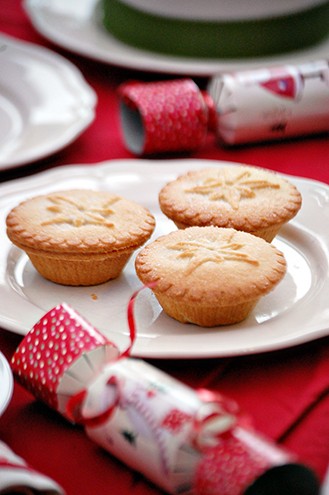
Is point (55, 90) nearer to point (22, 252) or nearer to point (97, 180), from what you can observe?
point (97, 180)

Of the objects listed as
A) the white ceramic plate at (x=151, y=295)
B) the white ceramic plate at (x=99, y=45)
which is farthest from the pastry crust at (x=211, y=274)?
the white ceramic plate at (x=99, y=45)

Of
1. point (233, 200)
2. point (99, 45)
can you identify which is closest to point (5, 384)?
point (233, 200)

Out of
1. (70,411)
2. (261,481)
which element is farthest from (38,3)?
(261,481)

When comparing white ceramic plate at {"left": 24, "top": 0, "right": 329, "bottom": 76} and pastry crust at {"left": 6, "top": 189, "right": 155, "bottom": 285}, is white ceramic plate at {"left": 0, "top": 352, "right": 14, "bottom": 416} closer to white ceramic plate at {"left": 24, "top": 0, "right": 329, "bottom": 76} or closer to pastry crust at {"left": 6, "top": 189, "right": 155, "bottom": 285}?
pastry crust at {"left": 6, "top": 189, "right": 155, "bottom": 285}

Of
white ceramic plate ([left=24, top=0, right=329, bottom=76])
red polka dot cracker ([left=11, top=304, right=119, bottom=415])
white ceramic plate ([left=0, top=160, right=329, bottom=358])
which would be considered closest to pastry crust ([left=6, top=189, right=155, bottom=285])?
white ceramic plate ([left=0, top=160, right=329, bottom=358])

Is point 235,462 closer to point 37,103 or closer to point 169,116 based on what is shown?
point 169,116

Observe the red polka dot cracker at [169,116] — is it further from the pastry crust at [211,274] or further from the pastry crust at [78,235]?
the pastry crust at [211,274]
